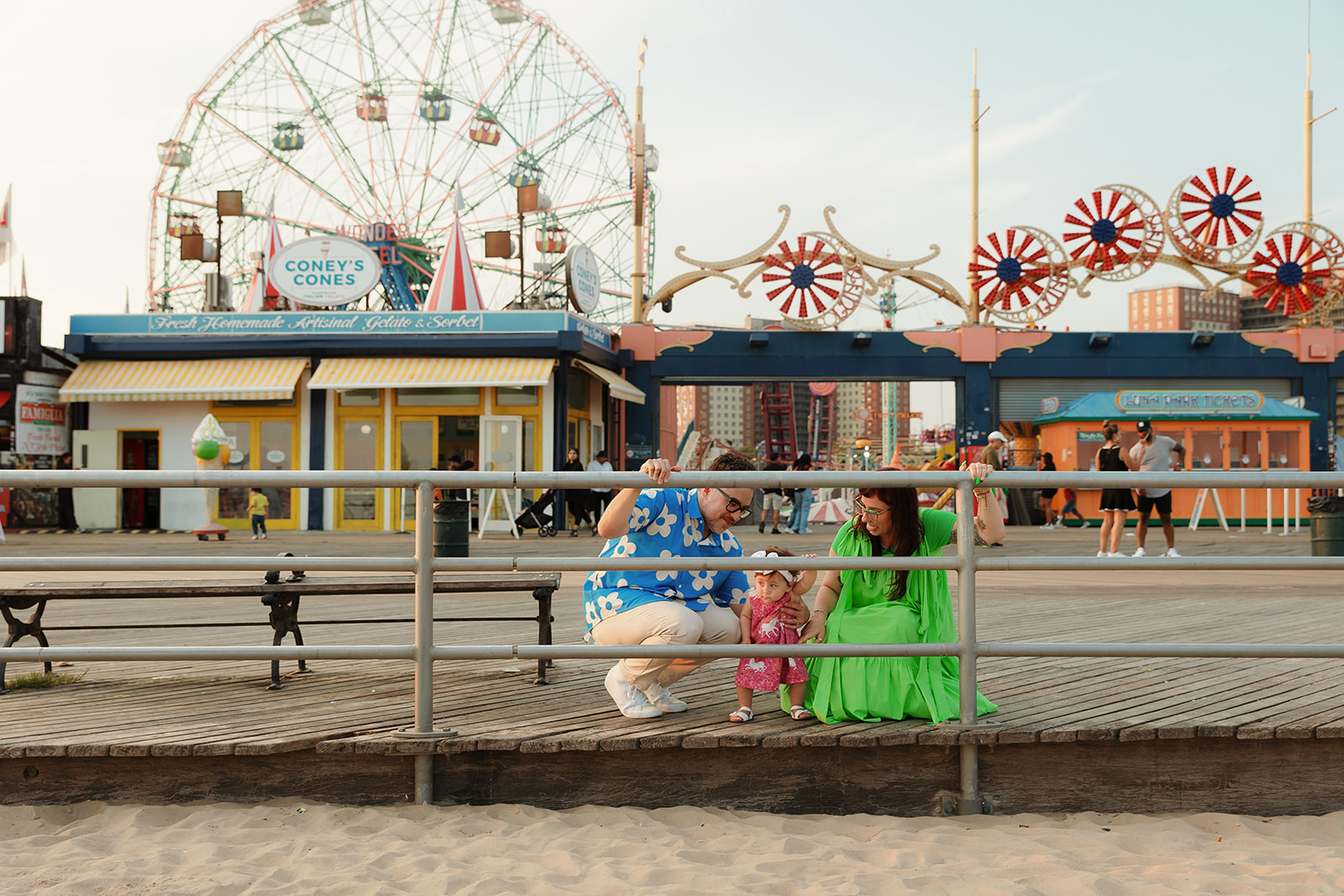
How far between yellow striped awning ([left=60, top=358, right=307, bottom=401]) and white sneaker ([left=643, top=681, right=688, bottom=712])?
16310 mm

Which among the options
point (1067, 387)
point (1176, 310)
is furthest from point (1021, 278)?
point (1176, 310)

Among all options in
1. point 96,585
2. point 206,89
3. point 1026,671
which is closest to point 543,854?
point 1026,671

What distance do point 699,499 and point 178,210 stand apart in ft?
163

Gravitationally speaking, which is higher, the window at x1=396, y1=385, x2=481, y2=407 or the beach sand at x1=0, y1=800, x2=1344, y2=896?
the window at x1=396, y1=385, x2=481, y2=407

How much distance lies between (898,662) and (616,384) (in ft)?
54.5

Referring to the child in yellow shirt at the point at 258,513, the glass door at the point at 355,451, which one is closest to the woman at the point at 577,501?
the glass door at the point at 355,451

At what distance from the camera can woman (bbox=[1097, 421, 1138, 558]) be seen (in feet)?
35.7

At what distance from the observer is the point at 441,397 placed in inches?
755

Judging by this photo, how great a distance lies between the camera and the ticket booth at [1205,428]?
2033 centimetres

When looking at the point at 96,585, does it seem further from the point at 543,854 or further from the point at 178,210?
the point at 178,210

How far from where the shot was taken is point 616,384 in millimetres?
20078

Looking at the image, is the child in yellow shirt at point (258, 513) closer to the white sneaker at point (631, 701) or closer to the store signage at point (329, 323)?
the store signage at point (329, 323)

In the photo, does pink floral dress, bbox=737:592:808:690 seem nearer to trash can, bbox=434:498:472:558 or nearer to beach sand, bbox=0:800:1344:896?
beach sand, bbox=0:800:1344:896

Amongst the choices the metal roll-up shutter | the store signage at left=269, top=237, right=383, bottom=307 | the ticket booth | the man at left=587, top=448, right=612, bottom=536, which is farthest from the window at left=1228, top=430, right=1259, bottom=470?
the store signage at left=269, top=237, right=383, bottom=307
